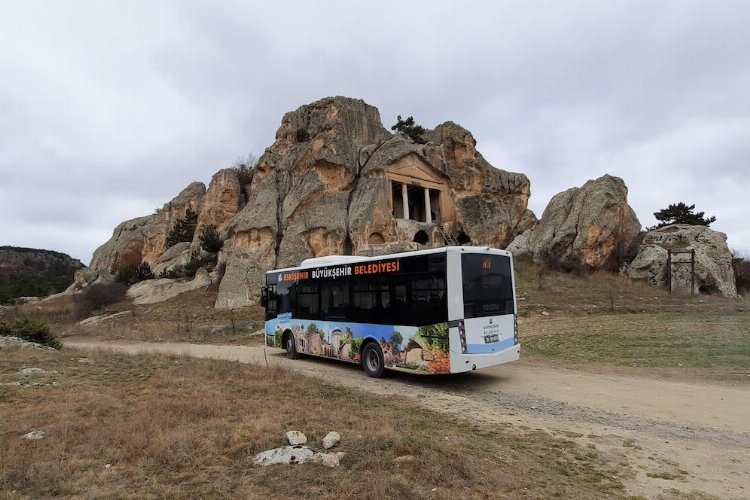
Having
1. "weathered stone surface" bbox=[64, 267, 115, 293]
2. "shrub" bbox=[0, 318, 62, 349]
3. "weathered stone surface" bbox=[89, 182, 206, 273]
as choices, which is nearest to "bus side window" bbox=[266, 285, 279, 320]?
"shrub" bbox=[0, 318, 62, 349]

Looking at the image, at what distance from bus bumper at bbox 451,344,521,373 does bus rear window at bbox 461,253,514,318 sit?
0.94 metres

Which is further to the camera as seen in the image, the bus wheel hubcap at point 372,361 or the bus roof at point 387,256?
the bus wheel hubcap at point 372,361

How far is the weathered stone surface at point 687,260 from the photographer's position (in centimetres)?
3300

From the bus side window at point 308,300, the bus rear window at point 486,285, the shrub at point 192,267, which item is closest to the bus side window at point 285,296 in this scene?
the bus side window at point 308,300

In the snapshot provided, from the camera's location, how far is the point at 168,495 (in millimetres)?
4574

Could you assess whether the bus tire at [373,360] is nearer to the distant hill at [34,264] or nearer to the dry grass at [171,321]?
the dry grass at [171,321]

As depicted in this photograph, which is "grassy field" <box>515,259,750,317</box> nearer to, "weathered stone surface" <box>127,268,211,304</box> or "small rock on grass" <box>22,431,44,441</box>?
"small rock on grass" <box>22,431,44,441</box>

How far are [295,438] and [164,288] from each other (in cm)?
3621

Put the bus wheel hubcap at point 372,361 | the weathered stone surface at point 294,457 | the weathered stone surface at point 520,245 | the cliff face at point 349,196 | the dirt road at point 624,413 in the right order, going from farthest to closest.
Result: the weathered stone surface at point 520,245 → the cliff face at point 349,196 → the bus wheel hubcap at point 372,361 → the dirt road at point 624,413 → the weathered stone surface at point 294,457

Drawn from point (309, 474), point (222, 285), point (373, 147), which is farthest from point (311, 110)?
point (309, 474)

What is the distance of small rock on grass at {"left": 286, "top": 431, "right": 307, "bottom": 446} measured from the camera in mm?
6102

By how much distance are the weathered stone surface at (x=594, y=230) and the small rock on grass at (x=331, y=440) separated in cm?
3411

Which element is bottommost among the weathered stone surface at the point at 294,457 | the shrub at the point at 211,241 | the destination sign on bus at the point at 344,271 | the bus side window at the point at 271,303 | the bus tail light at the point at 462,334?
the weathered stone surface at the point at 294,457

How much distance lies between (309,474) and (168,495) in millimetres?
1424
